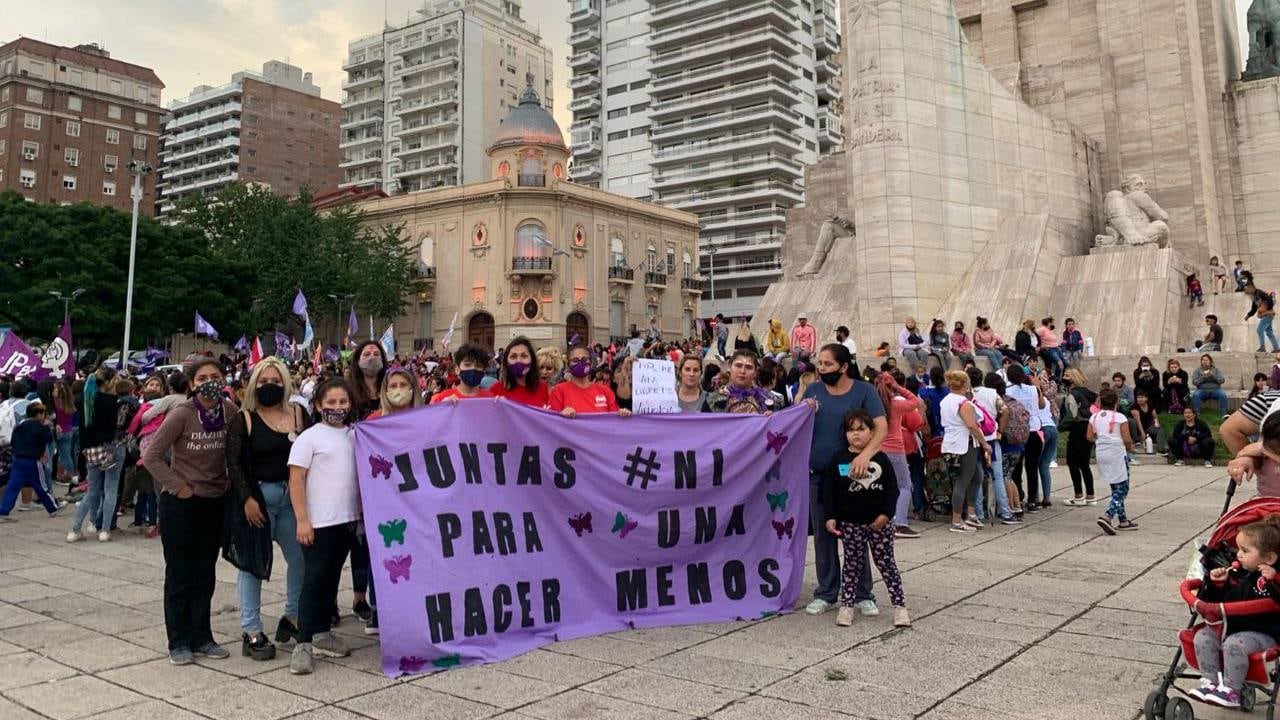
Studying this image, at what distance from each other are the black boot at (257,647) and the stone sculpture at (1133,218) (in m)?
24.7

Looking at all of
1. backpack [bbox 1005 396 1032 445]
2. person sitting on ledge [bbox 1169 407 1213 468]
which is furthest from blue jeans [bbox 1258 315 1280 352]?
backpack [bbox 1005 396 1032 445]

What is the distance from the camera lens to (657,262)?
5703 cm

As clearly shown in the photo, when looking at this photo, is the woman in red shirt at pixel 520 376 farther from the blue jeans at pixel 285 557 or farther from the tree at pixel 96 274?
the tree at pixel 96 274

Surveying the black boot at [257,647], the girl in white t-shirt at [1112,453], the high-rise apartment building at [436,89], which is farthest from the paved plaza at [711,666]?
the high-rise apartment building at [436,89]

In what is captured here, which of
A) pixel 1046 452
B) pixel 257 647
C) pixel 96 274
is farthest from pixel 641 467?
pixel 96 274

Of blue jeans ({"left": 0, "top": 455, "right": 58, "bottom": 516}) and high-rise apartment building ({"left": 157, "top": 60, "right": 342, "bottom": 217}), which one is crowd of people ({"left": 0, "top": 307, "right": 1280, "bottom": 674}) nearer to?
blue jeans ({"left": 0, "top": 455, "right": 58, "bottom": 516})

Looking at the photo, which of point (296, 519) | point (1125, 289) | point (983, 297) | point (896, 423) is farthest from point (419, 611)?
point (1125, 289)

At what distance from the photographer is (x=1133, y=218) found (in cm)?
2372

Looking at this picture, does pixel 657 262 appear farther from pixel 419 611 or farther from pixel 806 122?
pixel 419 611

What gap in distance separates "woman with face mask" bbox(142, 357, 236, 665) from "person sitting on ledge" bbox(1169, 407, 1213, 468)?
15910mm

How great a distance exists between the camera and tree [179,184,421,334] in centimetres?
4925

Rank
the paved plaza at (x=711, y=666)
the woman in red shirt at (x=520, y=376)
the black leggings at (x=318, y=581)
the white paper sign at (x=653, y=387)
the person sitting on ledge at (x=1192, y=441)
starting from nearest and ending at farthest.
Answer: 1. the paved plaza at (x=711, y=666)
2. the black leggings at (x=318, y=581)
3. the woman in red shirt at (x=520, y=376)
4. the white paper sign at (x=653, y=387)
5. the person sitting on ledge at (x=1192, y=441)

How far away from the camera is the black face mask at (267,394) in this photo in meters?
5.38

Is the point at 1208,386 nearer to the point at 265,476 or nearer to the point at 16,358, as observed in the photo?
the point at 265,476
